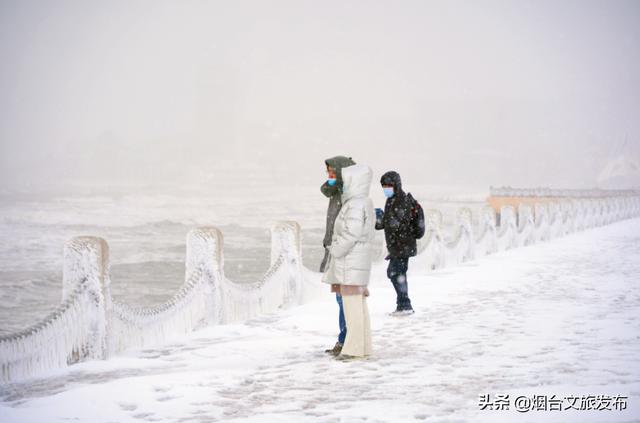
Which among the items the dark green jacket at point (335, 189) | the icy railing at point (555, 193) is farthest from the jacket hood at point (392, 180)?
the icy railing at point (555, 193)

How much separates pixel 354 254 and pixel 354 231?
0.25 meters

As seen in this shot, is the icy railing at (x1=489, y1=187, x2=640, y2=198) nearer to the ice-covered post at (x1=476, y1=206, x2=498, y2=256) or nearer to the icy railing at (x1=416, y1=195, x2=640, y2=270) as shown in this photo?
the icy railing at (x1=416, y1=195, x2=640, y2=270)

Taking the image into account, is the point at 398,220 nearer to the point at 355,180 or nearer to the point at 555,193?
the point at 355,180

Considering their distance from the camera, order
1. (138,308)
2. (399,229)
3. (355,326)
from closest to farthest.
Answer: (355,326)
(138,308)
(399,229)

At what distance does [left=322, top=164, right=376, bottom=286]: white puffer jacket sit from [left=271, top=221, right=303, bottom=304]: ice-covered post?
4.10 m

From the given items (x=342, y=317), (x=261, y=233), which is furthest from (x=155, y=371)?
(x=261, y=233)

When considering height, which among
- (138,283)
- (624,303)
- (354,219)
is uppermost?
(354,219)

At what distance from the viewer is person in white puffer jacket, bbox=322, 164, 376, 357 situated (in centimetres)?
649

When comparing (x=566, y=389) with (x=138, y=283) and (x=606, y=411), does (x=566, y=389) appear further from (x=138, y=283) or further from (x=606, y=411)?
(x=138, y=283)

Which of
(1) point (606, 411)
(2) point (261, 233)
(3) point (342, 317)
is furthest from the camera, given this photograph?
(2) point (261, 233)

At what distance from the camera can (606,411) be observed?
476 cm

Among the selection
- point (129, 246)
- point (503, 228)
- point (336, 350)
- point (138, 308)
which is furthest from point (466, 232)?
point (129, 246)

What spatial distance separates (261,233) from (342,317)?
72.0 m

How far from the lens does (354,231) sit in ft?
21.2
